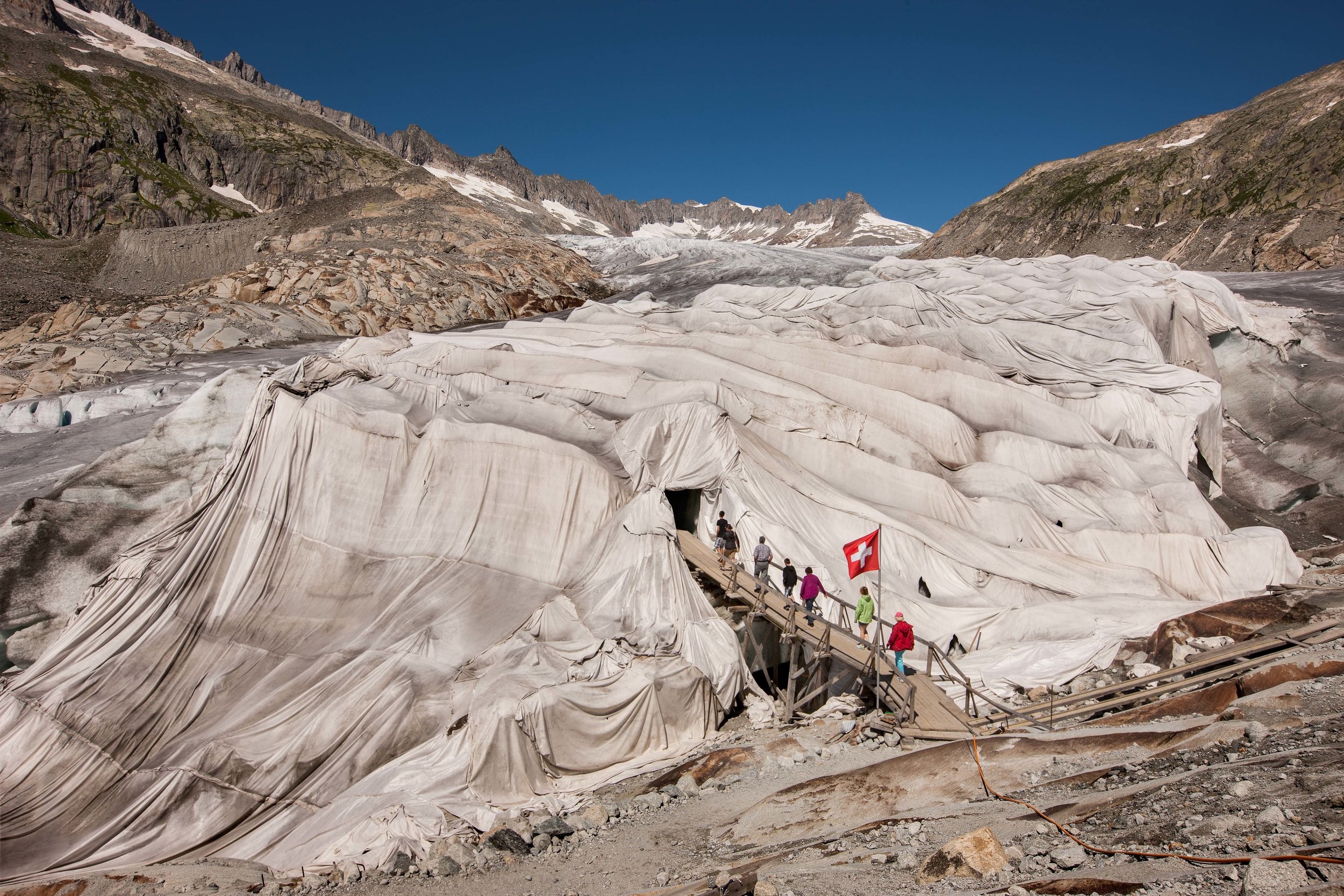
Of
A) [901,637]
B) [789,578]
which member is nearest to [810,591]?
[789,578]

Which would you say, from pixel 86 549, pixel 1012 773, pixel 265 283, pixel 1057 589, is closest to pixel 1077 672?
pixel 1057 589

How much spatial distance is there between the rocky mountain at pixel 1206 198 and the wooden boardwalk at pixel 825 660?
172 ft

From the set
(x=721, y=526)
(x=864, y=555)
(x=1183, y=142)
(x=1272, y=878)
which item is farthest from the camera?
(x=1183, y=142)

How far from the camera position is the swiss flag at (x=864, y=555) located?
13.4m

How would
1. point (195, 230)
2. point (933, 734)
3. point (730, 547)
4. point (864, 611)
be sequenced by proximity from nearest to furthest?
point (933, 734) < point (864, 611) < point (730, 547) < point (195, 230)

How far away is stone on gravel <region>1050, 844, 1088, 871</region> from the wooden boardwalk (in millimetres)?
4705

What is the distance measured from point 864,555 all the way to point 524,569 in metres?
6.12

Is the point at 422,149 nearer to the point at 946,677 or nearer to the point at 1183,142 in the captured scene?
the point at 1183,142

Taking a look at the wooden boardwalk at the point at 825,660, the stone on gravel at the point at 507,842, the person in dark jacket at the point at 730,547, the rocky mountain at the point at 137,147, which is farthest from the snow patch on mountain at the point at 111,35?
the stone on gravel at the point at 507,842

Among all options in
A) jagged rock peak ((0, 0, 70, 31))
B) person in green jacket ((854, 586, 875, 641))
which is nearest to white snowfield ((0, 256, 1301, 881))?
person in green jacket ((854, 586, 875, 641))

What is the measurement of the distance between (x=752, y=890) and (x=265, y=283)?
144 feet

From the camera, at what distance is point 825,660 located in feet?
46.9

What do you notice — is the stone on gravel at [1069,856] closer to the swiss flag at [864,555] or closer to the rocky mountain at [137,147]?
the swiss flag at [864,555]

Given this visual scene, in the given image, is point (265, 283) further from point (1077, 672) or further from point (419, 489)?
point (1077, 672)
